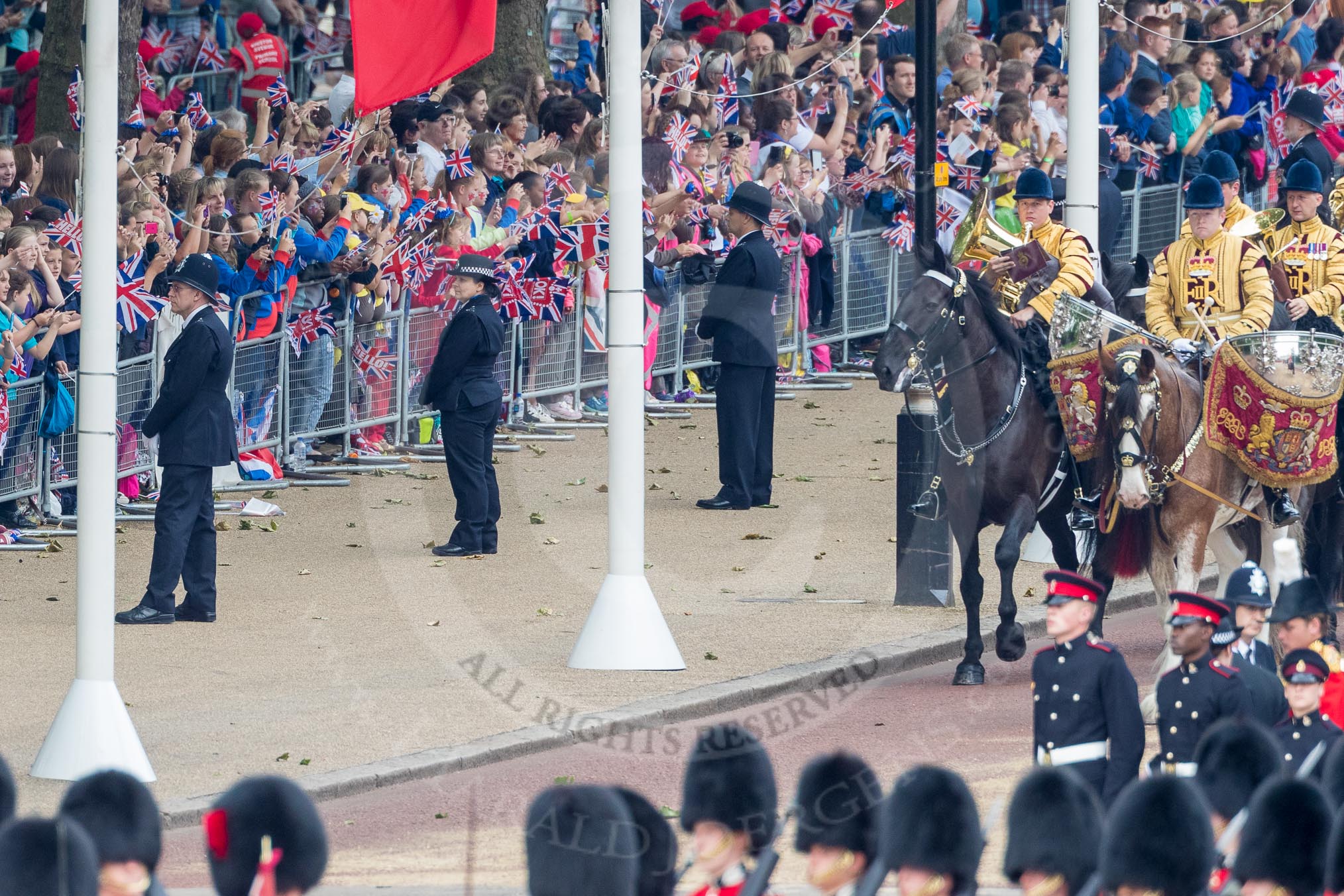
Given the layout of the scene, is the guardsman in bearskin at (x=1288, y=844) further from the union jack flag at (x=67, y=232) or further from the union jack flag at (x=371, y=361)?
the union jack flag at (x=371, y=361)

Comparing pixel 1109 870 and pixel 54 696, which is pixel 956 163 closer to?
pixel 54 696

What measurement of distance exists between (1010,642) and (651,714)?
214cm

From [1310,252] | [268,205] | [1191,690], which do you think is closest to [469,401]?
[268,205]

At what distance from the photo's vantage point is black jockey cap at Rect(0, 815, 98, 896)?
6.44m

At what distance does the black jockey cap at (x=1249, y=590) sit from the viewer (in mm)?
10086

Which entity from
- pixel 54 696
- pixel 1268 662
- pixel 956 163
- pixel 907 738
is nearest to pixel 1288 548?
pixel 1268 662

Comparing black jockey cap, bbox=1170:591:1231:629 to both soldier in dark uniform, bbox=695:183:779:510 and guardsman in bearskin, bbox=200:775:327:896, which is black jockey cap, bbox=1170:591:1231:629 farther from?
soldier in dark uniform, bbox=695:183:779:510

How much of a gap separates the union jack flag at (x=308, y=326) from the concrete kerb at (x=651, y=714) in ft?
19.6

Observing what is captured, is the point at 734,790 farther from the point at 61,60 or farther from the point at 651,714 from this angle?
the point at 61,60

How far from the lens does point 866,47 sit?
76.8 feet

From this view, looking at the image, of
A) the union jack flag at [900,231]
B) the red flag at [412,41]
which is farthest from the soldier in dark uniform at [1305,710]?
the union jack flag at [900,231]

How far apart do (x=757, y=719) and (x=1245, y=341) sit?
326 centimetres

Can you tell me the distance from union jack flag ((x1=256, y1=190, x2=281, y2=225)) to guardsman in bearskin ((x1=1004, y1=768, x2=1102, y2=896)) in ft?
35.4

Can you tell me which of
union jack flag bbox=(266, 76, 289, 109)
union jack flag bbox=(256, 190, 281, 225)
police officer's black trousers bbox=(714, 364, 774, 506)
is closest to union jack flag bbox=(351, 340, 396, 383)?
union jack flag bbox=(256, 190, 281, 225)
